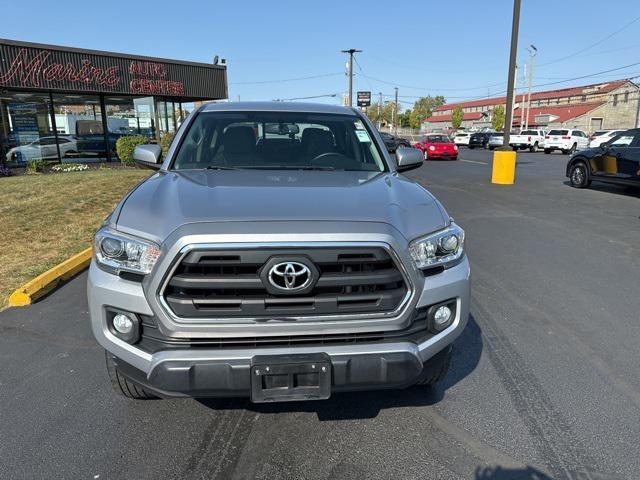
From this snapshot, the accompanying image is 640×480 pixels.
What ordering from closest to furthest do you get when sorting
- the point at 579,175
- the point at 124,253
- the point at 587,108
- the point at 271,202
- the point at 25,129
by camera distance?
the point at 124,253, the point at 271,202, the point at 579,175, the point at 25,129, the point at 587,108

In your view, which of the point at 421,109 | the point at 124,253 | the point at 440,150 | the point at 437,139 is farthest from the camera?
the point at 421,109

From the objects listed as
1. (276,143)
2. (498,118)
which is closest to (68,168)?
(276,143)

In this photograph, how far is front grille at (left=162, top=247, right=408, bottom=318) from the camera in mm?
2223

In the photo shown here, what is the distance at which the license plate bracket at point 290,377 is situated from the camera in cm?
221

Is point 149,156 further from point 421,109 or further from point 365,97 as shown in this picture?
point 421,109

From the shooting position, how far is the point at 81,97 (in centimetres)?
1880

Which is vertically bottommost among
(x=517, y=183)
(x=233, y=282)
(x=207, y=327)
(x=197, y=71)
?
(x=517, y=183)

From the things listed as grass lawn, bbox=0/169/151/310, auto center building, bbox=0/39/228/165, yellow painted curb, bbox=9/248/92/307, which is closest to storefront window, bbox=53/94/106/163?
auto center building, bbox=0/39/228/165

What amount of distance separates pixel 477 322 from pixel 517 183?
12.1 metres

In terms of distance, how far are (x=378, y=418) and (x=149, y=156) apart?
8.54ft

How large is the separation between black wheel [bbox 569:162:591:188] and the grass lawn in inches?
472

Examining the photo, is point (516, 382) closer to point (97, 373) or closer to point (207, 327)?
point (207, 327)

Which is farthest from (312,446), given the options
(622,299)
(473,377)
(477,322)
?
(622,299)

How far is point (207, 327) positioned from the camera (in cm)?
224
